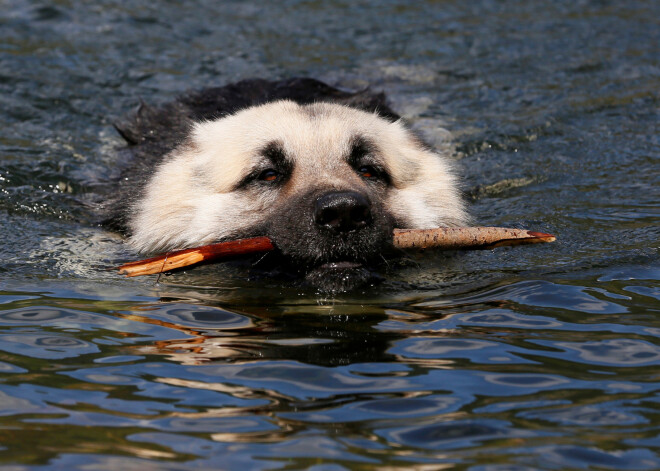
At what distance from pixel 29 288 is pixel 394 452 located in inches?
114

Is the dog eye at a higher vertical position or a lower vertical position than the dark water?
higher

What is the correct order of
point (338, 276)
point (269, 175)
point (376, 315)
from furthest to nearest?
point (269, 175), point (338, 276), point (376, 315)

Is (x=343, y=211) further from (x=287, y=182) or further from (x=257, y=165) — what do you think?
(x=257, y=165)

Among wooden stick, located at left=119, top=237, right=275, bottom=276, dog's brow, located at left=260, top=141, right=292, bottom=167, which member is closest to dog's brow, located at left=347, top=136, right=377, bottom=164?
dog's brow, located at left=260, top=141, right=292, bottom=167

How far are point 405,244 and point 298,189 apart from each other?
0.69m

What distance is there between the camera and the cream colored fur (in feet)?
17.4

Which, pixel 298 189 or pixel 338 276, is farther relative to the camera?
pixel 298 189

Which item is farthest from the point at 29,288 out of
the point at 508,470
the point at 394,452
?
the point at 508,470

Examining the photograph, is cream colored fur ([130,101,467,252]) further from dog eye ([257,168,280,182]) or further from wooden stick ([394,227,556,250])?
wooden stick ([394,227,556,250])

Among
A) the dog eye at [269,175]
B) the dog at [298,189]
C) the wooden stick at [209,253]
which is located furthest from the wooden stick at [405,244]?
the dog eye at [269,175]

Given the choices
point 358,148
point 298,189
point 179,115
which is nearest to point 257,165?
point 298,189

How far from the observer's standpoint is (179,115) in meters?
7.33

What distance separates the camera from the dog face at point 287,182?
191 inches

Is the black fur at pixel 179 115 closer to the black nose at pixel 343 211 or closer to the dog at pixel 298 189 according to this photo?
the dog at pixel 298 189
